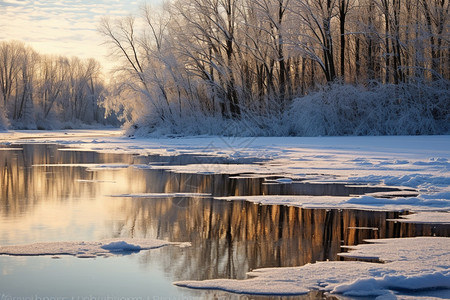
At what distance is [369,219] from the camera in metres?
7.88

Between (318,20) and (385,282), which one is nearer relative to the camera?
(385,282)

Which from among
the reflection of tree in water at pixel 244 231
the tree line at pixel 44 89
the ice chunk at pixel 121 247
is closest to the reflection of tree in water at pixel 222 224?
the reflection of tree in water at pixel 244 231

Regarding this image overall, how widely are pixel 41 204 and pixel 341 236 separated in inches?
198

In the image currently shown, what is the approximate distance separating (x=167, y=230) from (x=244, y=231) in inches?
38.3

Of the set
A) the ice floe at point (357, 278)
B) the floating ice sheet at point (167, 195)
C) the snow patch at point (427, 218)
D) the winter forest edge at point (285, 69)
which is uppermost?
the winter forest edge at point (285, 69)

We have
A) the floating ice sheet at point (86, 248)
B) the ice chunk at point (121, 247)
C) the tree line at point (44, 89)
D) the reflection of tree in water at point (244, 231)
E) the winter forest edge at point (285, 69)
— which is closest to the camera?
the reflection of tree in water at point (244, 231)

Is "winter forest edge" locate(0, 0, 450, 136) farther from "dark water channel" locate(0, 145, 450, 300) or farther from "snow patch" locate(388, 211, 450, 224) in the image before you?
"snow patch" locate(388, 211, 450, 224)

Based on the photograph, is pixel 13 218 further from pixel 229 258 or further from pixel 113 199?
pixel 229 258

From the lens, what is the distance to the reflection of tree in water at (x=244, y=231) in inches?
223

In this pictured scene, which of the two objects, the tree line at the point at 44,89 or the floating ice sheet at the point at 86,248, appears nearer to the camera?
the floating ice sheet at the point at 86,248

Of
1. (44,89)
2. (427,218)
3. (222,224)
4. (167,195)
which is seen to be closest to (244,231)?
(222,224)

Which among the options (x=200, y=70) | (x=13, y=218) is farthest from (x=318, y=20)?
(x=13, y=218)

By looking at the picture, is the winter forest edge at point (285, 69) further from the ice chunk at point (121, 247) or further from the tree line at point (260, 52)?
the ice chunk at point (121, 247)

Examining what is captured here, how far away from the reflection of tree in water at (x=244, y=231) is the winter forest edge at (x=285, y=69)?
68.8 feet
